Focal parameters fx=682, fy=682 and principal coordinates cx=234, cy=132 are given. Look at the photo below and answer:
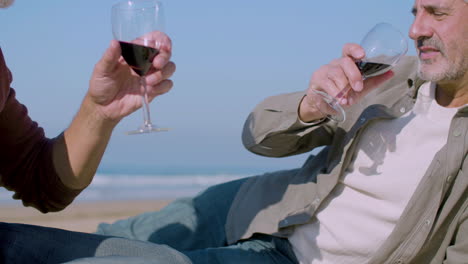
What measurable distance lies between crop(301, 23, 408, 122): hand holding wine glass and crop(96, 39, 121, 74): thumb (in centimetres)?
85

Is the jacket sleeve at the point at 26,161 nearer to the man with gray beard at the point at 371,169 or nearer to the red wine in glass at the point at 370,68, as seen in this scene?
the man with gray beard at the point at 371,169

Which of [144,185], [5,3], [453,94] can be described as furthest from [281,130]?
[144,185]

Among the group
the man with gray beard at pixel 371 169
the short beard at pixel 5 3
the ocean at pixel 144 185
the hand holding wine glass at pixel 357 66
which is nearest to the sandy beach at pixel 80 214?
the ocean at pixel 144 185

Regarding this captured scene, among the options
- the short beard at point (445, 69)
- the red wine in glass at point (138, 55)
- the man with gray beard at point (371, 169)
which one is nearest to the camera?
the red wine in glass at point (138, 55)

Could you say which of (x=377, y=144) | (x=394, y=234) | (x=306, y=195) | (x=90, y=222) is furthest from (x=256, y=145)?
(x=90, y=222)

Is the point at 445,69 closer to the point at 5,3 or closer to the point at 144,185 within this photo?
the point at 5,3

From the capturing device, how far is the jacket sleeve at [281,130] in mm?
3248

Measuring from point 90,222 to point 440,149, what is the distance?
5663mm

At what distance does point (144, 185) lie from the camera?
1397 cm

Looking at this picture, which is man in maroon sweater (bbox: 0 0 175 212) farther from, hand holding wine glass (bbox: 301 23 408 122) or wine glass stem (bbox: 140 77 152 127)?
hand holding wine glass (bbox: 301 23 408 122)

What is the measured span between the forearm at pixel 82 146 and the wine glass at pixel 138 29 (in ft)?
1.03

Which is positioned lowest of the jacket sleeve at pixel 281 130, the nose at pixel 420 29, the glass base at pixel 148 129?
the jacket sleeve at pixel 281 130

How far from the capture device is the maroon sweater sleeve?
9.48 feet

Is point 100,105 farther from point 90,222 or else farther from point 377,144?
point 90,222
